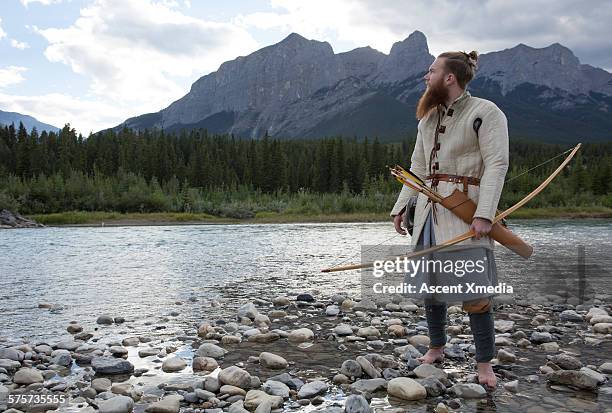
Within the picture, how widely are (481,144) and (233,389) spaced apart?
120 inches

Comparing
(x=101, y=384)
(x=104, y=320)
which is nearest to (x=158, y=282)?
(x=104, y=320)

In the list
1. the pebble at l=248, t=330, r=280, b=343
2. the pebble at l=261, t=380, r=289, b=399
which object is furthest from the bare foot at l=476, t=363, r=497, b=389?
the pebble at l=248, t=330, r=280, b=343

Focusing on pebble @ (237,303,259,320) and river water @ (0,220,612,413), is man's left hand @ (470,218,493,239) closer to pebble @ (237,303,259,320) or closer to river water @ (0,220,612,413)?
river water @ (0,220,612,413)

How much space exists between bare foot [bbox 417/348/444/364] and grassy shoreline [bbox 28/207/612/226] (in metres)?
57.4

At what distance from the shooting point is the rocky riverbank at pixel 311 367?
427 centimetres

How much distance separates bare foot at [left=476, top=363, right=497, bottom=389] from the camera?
4.54 meters

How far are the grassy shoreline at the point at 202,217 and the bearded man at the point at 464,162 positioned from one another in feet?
190

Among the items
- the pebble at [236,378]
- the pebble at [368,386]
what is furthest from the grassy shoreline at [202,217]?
the pebble at [368,386]

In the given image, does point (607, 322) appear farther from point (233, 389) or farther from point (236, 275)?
point (236, 275)

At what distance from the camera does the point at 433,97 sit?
4.82 metres

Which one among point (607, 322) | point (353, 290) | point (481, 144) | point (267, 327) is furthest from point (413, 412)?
point (353, 290)

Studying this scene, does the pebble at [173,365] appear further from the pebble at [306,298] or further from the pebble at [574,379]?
the pebble at [306,298]

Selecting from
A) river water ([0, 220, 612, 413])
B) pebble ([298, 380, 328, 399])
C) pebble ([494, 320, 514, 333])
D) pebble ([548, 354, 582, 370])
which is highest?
pebble ([548, 354, 582, 370])

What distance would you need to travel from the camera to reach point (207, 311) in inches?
342
